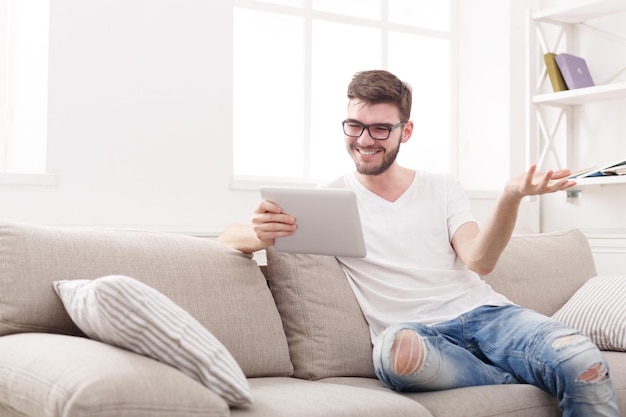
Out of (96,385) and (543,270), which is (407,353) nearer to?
(96,385)

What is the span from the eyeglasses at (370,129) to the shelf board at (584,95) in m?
1.60

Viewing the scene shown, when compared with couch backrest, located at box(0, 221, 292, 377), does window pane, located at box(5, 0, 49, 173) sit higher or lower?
higher

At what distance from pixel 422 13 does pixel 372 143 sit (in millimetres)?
2108

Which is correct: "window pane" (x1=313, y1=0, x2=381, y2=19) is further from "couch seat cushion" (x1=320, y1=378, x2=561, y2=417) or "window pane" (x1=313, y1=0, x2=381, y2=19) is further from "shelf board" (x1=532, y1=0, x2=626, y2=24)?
"couch seat cushion" (x1=320, y1=378, x2=561, y2=417)

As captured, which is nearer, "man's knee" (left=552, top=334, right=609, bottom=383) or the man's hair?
"man's knee" (left=552, top=334, right=609, bottom=383)

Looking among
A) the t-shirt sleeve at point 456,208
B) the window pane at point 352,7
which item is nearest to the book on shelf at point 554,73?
the window pane at point 352,7

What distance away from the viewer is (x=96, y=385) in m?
1.50

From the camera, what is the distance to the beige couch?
5.16 feet

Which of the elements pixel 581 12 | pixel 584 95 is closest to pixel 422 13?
pixel 581 12

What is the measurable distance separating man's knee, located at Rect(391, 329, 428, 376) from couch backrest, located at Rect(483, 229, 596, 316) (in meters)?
0.74

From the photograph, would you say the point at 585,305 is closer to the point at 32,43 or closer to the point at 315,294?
the point at 315,294

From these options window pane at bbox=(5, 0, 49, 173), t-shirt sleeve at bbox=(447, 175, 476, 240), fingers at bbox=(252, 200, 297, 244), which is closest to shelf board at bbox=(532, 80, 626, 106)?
t-shirt sleeve at bbox=(447, 175, 476, 240)

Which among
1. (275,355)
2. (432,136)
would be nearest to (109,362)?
(275,355)

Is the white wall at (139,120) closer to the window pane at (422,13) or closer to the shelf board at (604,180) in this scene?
the window pane at (422,13)
